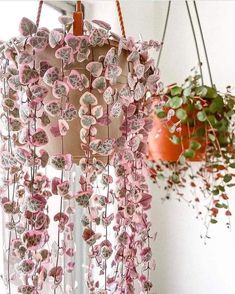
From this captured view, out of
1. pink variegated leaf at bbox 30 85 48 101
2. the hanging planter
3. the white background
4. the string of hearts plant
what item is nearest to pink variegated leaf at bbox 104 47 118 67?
the string of hearts plant

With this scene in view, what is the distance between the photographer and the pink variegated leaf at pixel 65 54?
1.82 ft

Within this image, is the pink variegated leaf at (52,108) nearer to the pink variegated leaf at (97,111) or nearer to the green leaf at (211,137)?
the pink variegated leaf at (97,111)

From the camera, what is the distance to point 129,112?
→ 67 cm

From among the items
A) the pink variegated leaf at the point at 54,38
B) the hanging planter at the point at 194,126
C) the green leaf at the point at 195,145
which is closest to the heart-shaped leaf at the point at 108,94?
the pink variegated leaf at the point at 54,38

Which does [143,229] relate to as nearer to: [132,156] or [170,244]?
[132,156]

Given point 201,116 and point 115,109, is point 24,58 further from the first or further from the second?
point 201,116

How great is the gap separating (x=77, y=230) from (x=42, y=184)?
0.87 metres

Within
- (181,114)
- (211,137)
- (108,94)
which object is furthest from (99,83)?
(211,137)

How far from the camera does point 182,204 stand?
1.73 metres

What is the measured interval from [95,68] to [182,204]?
1255mm

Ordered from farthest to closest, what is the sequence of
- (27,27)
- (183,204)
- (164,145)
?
1. (183,204)
2. (164,145)
3. (27,27)

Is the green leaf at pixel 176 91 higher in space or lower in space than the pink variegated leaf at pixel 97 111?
higher

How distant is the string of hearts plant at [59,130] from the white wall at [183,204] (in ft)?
3.36

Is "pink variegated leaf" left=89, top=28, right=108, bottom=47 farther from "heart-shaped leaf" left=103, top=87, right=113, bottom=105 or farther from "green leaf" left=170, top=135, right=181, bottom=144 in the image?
"green leaf" left=170, top=135, right=181, bottom=144
